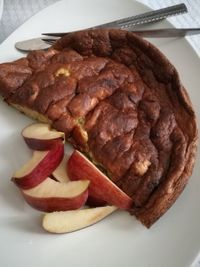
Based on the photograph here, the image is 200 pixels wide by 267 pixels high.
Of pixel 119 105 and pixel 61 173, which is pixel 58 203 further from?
pixel 119 105

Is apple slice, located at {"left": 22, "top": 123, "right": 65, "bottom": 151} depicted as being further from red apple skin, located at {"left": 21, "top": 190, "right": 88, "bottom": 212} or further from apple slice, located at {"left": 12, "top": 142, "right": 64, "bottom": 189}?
red apple skin, located at {"left": 21, "top": 190, "right": 88, "bottom": 212}

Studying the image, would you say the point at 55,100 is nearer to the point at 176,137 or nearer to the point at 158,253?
the point at 176,137

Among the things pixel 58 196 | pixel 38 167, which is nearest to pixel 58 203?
pixel 58 196

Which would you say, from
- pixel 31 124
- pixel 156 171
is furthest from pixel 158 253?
pixel 31 124

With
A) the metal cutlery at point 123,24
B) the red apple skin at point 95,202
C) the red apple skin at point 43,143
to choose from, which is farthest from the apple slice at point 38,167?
the metal cutlery at point 123,24

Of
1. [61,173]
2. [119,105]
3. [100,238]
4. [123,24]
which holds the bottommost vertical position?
[100,238]

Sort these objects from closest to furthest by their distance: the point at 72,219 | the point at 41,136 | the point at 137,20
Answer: the point at 72,219, the point at 41,136, the point at 137,20
